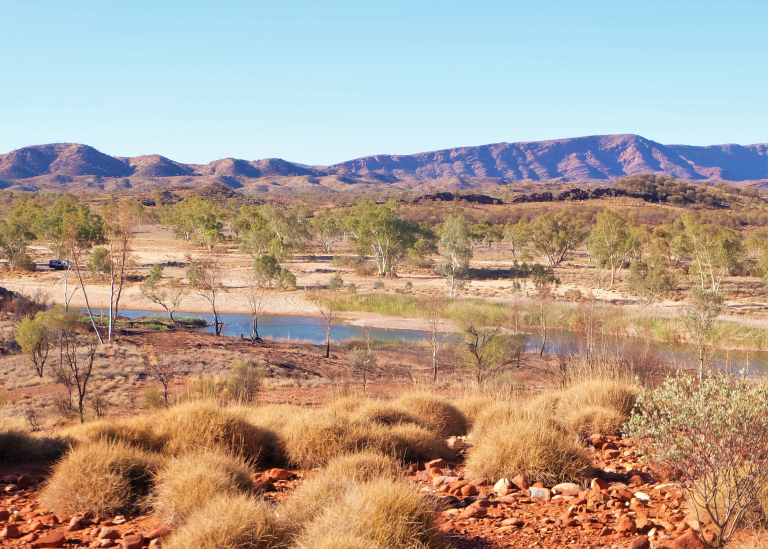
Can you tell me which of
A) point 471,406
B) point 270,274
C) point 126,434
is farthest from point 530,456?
point 270,274

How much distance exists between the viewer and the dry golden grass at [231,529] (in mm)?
3592

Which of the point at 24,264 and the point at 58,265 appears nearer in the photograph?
the point at 24,264

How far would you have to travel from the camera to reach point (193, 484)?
454 cm

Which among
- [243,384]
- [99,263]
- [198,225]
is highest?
[198,225]

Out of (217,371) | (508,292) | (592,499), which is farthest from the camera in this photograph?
(508,292)

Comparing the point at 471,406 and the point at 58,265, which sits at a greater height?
the point at 471,406

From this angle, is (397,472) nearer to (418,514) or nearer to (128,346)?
(418,514)

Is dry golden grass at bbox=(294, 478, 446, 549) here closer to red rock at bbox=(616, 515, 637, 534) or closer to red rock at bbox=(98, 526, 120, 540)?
red rock at bbox=(616, 515, 637, 534)

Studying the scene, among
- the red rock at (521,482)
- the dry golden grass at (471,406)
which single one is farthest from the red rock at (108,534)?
the dry golden grass at (471,406)

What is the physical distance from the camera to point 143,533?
14.2ft

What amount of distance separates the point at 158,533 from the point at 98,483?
960 mm

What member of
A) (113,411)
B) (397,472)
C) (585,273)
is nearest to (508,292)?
(585,273)

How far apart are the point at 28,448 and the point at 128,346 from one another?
16641mm

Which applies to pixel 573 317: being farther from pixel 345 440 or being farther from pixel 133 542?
pixel 133 542
